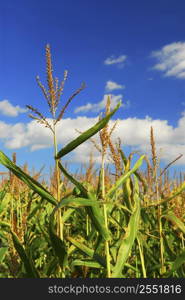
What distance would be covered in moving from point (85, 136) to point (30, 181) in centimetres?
42

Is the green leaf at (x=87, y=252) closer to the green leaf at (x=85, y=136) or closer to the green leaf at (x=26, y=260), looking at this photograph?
the green leaf at (x=26, y=260)

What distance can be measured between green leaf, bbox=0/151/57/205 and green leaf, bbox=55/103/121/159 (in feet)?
0.66

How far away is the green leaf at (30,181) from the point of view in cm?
198

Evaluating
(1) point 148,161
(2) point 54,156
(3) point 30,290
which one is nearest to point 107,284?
(3) point 30,290

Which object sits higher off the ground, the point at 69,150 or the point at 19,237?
the point at 69,150

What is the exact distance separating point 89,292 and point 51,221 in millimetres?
581

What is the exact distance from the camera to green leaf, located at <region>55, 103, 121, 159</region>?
1829 millimetres

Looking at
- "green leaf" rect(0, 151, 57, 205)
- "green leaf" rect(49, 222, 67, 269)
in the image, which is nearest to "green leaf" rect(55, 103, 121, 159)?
"green leaf" rect(0, 151, 57, 205)

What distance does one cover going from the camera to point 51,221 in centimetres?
192

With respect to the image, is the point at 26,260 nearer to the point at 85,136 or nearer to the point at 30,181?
the point at 30,181

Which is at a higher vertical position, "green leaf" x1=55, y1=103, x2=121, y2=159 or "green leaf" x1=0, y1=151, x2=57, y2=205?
"green leaf" x1=55, y1=103, x2=121, y2=159

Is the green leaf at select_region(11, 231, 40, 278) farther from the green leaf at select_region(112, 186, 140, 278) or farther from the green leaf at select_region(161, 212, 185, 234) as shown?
the green leaf at select_region(161, 212, 185, 234)

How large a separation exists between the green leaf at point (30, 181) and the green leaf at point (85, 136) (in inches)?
8.0

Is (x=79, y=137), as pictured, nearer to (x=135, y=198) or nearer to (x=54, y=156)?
(x=54, y=156)
